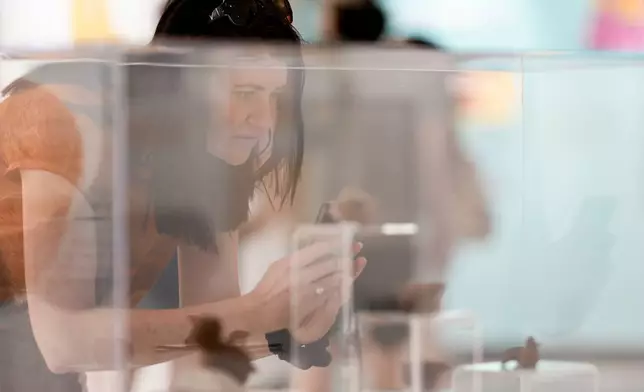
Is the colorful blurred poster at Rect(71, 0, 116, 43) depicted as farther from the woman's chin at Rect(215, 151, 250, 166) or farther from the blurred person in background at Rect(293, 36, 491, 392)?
the blurred person in background at Rect(293, 36, 491, 392)

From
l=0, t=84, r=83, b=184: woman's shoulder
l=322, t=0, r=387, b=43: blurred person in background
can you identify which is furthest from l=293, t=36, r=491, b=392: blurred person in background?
l=0, t=84, r=83, b=184: woman's shoulder

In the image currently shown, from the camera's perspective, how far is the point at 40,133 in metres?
0.61

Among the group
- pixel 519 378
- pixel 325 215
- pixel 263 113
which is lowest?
pixel 519 378

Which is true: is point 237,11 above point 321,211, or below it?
above

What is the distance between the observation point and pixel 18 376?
63 centimetres

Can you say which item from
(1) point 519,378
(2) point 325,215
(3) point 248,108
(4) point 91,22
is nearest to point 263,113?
(3) point 248,108

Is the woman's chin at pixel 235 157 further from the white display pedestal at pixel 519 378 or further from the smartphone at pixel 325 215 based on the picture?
the white display pedestal at pixel 519 378

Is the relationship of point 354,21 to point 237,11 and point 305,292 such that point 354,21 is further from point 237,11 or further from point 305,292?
point 305,292

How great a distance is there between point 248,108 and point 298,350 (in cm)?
24

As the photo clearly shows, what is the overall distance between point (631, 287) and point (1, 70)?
26.0 inches

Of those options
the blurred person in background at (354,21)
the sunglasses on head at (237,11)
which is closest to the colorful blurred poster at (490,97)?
the blurred person in background at (354,21)

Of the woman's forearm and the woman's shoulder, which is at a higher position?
the woman's shoulder

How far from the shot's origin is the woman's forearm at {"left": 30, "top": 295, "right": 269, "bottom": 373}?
61 cm

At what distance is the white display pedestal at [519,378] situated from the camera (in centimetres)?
67
